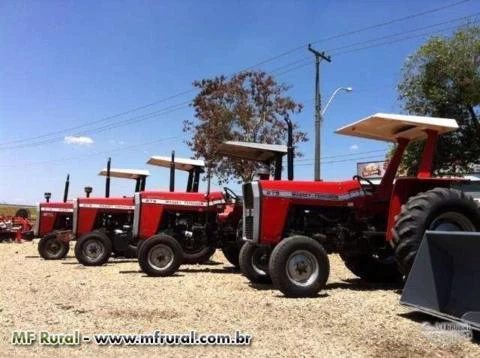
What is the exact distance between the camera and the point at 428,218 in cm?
750

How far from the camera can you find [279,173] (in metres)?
A: 10.1

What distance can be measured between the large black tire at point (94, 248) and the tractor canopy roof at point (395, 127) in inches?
260

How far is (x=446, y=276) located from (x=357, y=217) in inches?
109

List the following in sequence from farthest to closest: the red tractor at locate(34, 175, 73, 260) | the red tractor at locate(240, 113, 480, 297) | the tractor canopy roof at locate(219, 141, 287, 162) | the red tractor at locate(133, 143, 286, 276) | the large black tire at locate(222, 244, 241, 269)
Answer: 1. the red tractor at locate(34, 175, 73, 260)
2. the large black tire at locate(222, 244, 241, 269)
3. the red tractor at locate(133, 143, 286, 276)
4. the tractor canopy roof at locate(219, 141, 287, 162)
5. the red tractor at locate(240, 113, 480, 297)

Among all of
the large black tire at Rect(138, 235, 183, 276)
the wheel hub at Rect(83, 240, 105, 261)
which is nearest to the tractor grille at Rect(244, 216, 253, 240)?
the large black tire at Rect(138, 235, 183, 276)

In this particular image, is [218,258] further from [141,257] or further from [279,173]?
[279,173]

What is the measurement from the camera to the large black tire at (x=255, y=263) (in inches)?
385

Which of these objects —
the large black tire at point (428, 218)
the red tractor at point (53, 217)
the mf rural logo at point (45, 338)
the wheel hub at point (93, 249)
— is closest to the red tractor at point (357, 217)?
the large black tire at point (428, 218)

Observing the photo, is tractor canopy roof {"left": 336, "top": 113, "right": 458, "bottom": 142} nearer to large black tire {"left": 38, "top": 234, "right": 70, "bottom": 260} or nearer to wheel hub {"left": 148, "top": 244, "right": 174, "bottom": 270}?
wheel hub {"left": 148, "top": 244, "right": 174, "bottom": 270}

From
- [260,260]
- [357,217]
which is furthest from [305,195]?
[260,260]

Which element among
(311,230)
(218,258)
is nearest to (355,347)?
(311,230)

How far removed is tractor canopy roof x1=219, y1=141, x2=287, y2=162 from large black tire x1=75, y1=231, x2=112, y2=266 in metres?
4.14

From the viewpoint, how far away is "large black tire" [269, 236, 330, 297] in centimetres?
792

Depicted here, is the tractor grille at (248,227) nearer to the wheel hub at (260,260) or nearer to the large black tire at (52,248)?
the wheel hub at (260,260)
